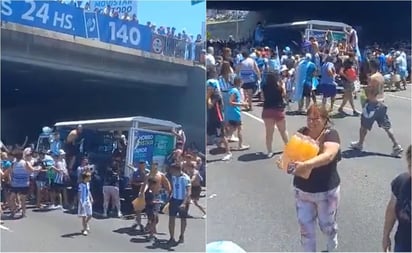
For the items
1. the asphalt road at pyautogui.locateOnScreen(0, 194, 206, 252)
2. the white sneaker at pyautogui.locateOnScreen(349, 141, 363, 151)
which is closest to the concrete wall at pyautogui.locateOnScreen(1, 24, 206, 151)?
the asphalt road at pyautogui.locateOnScreen(0, 194, 206, 252)

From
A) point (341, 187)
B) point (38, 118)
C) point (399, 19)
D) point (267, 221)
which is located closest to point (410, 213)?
point (341, 187)

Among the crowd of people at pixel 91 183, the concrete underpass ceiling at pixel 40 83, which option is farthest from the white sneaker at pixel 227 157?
the concrete underpass ceiling at pixel 40 83

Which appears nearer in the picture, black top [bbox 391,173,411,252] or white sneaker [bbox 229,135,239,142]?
black top [bbox 391,173,411,252]

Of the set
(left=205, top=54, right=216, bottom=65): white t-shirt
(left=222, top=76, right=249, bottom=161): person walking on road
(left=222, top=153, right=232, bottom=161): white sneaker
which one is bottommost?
(left=222, top=153, right=232, bottom=161): white sneaker

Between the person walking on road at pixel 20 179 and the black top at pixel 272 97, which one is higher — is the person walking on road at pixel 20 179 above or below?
below

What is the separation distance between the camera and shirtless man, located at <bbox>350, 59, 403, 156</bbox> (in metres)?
3.23

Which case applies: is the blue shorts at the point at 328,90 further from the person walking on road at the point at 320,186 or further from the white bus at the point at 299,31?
the white bus at the point at 299,31

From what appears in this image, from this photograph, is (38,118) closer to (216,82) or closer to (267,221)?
(216,82)

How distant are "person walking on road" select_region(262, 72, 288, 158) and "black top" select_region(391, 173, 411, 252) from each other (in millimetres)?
498

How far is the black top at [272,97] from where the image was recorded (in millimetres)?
3264

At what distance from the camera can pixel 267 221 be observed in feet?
10.7

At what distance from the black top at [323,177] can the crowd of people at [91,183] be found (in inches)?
16.7

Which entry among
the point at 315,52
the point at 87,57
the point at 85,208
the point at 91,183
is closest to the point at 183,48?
the point at 87,57

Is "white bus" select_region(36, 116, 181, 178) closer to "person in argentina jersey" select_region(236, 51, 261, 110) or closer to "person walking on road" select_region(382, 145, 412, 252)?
"person in argentina jersey" select_region(236, 51, 261, 110)
